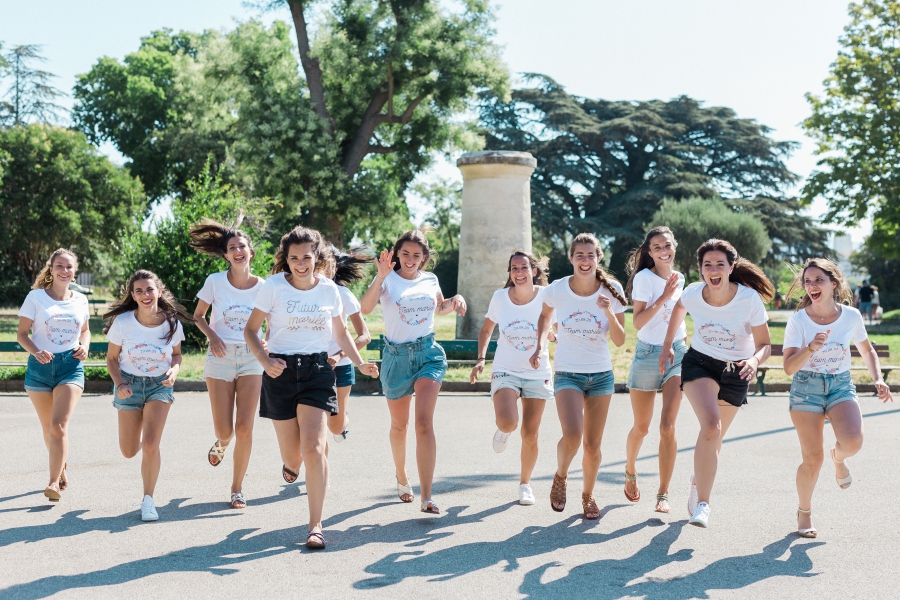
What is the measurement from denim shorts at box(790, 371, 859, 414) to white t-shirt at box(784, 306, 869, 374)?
0.13 ft

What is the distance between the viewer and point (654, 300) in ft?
21.5

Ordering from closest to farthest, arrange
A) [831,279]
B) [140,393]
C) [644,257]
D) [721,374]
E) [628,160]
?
[831,279] → [721,374] → [140,393] → [644,257] → [628,160]

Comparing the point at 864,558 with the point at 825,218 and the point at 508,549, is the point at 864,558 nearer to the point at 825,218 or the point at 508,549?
the point at 508,549

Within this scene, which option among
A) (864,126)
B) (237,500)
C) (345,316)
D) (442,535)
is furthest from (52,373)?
(864,126)

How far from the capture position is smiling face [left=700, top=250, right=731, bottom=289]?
5844 mm

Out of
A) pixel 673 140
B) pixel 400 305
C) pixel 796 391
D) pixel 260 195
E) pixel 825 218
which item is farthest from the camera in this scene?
pixel 673 140

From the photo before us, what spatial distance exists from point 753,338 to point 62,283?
4837mm

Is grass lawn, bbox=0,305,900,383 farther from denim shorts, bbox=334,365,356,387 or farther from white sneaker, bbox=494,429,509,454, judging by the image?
white sneaker, bbox=494,429,509,454

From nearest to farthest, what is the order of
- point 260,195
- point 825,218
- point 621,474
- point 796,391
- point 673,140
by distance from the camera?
point 796,391 < point 621,474 < point 260,195 < point 825,218 < point 673,140

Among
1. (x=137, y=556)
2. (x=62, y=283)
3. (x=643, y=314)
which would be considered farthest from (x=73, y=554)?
(x=643, y=314)

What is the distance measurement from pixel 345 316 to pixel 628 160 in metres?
43.5

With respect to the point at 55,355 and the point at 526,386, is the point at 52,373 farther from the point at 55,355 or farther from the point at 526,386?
the point at 526,386

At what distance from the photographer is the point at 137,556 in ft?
16.7

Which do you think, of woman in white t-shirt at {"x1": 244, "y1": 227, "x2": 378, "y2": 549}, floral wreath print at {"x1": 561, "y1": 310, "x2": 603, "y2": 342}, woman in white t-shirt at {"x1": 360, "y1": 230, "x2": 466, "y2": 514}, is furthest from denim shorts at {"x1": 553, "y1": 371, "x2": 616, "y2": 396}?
woman in white t-shirt at {"x1": 244, "y1": 227, "x2": 378, "y2": 549}
